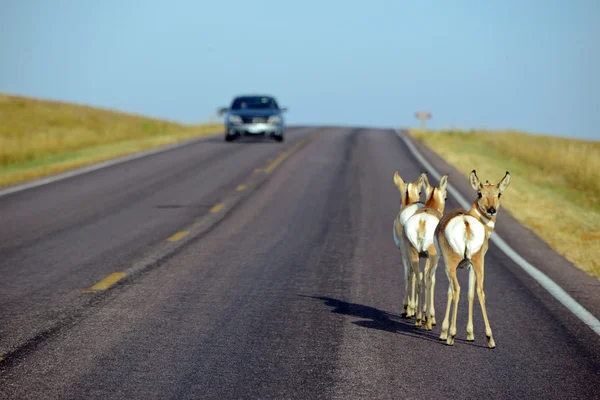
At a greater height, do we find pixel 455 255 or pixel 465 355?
pixel 455 255

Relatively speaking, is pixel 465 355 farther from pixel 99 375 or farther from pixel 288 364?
pixel 99 375

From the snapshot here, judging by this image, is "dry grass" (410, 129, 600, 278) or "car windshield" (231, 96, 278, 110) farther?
"car windshield" (231, 96, 278, 110)

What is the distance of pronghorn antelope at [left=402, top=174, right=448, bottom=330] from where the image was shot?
23.7 feet

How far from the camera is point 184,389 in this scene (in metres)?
5.95

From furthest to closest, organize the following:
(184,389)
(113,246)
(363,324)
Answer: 1. (113,246)
2. (363,324)
3. (184,389)

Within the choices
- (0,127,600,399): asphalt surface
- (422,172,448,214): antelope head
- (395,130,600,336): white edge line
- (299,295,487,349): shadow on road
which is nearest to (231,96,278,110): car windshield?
(0,127,600,399): asphalt surface

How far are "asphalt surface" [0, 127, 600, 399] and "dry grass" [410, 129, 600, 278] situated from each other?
54 cm

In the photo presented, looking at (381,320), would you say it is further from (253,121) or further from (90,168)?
(253,121)

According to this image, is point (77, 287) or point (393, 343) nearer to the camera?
point (393, 343)

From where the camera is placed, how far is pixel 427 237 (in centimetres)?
721

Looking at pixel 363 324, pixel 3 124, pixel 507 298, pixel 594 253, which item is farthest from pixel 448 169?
pixel 3 124

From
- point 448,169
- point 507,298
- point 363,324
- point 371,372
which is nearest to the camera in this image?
point 371,372

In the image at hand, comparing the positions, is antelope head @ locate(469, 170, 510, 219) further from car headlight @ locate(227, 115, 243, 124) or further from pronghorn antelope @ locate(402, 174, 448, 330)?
car headlight @ locate(227, 115, 243, 124)

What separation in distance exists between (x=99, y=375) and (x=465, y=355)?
272 cm
